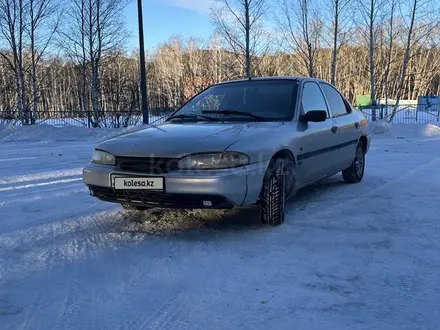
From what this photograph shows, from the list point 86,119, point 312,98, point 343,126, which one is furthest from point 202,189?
point 86,119

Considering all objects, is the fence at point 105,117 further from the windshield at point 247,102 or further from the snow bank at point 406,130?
the windshield at point 247,102

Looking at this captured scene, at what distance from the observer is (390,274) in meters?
2.71

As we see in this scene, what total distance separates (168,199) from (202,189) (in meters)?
0.31

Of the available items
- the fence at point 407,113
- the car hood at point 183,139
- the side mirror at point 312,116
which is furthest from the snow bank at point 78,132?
the side mirror at point 312,116

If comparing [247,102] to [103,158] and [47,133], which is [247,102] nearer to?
[103,158]

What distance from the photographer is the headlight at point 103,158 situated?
3.58 meters

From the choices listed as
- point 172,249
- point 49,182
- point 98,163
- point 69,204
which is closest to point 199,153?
point 172,249

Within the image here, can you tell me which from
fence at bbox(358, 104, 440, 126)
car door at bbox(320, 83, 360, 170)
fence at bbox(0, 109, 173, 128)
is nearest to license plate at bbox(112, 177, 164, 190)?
car door at bbox(320, 83, 360, 170)

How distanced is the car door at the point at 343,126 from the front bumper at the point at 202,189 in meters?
1.95

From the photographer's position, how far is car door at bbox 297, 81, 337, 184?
165 inches

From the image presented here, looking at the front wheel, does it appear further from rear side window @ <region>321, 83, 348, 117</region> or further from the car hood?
rear side window @ <region>321, 83, 348, 117</region>

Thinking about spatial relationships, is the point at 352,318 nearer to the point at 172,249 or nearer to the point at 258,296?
the point at 258,296

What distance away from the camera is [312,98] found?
4.71m

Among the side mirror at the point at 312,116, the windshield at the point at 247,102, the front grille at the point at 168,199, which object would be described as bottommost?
the front grille at the point at 168,199
